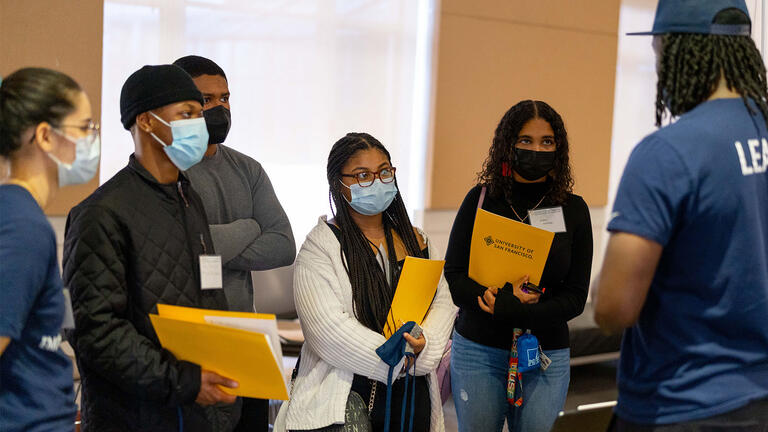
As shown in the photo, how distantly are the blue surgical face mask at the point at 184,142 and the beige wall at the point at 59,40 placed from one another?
2.26 meters

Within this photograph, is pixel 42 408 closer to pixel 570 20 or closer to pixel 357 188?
pixel 357 188

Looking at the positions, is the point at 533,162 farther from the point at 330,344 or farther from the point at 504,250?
the point at 330,344

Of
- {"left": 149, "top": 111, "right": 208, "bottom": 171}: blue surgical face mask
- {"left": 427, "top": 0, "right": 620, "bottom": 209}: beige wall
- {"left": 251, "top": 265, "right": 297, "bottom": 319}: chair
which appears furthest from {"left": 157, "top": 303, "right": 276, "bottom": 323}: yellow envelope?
{"left": 427, "top": 0, "right": 620, "bottom": 209}: beige wall

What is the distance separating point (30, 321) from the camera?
1465 millimetres

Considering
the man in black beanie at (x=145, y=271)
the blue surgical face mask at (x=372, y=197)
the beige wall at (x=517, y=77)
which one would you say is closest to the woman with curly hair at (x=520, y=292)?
the blue surgical face mask at (x=372, y=197)

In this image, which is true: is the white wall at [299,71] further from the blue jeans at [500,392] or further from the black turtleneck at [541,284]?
the blue jeans at [500,392]

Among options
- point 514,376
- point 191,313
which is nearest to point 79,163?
point 191,313

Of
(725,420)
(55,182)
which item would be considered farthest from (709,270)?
Answer: (55,182)

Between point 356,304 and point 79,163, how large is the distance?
1094mm

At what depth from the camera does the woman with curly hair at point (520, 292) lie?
8.28ft

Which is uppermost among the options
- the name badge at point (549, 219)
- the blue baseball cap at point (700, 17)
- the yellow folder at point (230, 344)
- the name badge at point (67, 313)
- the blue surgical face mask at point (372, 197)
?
the blue baseball cap at point (700, 17)

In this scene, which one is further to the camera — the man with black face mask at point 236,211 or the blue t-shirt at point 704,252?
the man with black face mask at point 236,211

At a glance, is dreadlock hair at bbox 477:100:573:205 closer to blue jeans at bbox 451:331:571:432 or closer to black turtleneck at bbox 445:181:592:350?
black turtleneck at bbox 445:181:592:350

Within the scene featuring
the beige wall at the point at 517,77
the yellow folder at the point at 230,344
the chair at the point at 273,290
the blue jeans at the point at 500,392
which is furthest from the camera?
the beige wall at the point at 517,77
